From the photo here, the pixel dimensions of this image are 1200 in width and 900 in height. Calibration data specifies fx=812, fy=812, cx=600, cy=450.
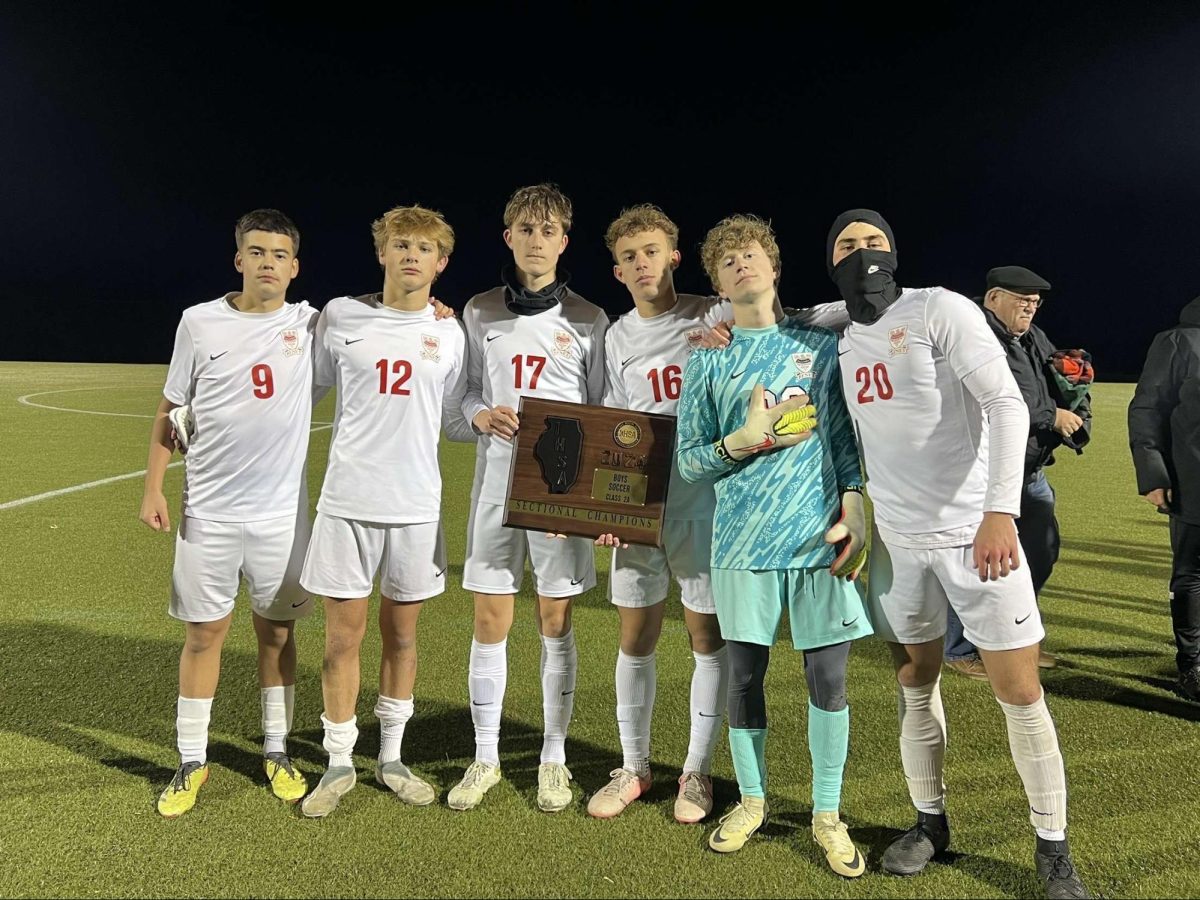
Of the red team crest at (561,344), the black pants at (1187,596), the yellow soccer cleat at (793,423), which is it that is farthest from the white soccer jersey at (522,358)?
the black pants at (1187,596)

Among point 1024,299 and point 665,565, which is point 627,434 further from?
point 1024,299

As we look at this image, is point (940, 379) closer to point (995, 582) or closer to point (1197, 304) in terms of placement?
point (995, 582)

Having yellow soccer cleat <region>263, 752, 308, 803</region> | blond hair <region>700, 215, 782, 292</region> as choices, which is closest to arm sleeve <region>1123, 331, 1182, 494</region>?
blond hair <region>700, 215, 782, 292</region>

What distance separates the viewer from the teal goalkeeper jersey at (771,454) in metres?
2.56

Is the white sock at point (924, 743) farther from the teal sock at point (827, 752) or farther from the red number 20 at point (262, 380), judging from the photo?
the red number 20 at point (262, 380)

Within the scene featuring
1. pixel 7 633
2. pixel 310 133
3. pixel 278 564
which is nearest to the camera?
pixel 278 564

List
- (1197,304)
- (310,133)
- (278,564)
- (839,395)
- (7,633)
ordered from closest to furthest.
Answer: (839,395)
(278,564)
(1197,304)
(7,633)
(310,133)

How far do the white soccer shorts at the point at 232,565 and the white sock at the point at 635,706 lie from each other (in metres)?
1.27

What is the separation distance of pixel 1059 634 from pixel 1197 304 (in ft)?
6.75

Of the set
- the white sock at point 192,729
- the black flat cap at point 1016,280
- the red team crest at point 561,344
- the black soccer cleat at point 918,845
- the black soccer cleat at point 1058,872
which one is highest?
the black flat cap at point 1016,280

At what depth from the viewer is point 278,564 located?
3.04m

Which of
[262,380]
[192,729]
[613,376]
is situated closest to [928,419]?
[613,376]

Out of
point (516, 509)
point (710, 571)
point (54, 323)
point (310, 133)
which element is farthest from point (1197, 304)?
point (54, 323)

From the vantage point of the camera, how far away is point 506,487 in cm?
298
